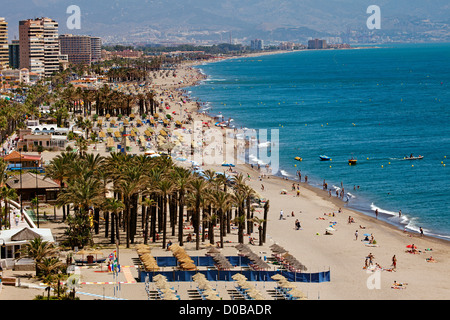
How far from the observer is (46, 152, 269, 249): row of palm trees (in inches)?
1535

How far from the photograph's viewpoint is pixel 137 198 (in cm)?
4203

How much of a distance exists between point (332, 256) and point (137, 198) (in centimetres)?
1314

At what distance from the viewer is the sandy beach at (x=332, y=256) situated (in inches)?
1261

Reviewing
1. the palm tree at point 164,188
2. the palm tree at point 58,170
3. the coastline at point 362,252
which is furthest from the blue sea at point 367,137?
the palm tree at point 58,170

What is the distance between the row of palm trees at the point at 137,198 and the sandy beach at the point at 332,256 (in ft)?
4.14

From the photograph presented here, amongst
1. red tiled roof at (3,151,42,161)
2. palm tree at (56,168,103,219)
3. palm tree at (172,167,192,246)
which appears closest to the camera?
palm tree at (56,168,103,219)

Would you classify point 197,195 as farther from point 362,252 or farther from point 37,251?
point 37,251

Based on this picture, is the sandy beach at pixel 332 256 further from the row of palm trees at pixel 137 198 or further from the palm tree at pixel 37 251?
the row of palm trees at pixel 137 198

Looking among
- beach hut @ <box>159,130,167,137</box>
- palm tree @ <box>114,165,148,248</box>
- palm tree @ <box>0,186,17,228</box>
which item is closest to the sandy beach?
palm tree @ <box>114,165,148,248</box>

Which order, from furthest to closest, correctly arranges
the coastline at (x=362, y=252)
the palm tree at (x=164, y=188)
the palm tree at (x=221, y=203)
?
the palm tree at (x=221, y=203), the palm tree at (x=164, y=188), the coastline at (x=362, y=252)

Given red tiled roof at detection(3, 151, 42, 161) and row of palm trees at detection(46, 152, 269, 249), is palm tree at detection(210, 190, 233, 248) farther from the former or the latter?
red tiled roof at detection(3, 151, 42, 161)

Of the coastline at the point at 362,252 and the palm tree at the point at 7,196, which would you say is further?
the palm tree at the point at 7,196

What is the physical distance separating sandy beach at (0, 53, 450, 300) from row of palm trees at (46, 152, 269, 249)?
1.26m

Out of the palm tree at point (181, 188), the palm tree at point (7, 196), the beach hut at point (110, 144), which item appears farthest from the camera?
the beach hut at point (110, 144)
